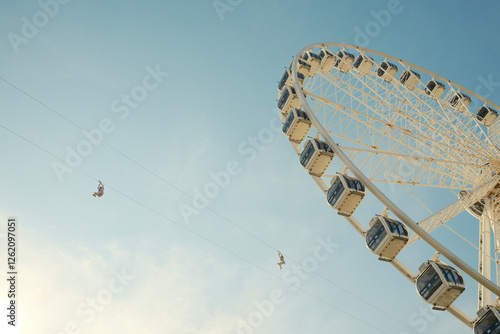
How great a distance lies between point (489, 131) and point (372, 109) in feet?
47.6

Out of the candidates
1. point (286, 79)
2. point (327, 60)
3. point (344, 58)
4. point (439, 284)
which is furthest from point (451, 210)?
point (344, 58)

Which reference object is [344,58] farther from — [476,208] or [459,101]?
[476,208]

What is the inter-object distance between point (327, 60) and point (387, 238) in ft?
46.5

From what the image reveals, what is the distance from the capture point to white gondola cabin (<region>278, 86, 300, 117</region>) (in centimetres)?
1958

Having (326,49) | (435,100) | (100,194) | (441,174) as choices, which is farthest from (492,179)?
(100,194)

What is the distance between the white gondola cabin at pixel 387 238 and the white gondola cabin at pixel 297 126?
6084 mm

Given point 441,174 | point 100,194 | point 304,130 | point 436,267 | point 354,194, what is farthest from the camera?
point 100,194

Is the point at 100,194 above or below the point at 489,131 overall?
below

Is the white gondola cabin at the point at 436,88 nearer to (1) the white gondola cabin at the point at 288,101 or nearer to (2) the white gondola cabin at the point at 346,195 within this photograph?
(1) the white gondola cabin at the point at 288,101

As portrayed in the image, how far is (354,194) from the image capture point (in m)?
15.2

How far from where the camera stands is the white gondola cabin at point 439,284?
1266cm

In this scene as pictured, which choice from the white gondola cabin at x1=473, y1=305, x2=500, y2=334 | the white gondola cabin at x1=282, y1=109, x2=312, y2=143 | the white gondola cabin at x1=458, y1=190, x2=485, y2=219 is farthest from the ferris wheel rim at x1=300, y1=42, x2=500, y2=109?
the white gondola cabin at x1=473, y1=305, x2=500, y2=334

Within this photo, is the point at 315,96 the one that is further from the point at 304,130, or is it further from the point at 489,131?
the point at 489,131

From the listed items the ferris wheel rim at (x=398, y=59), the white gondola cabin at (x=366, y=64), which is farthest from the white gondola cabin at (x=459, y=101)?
the white gondola cabin at (x=366, y=64)
